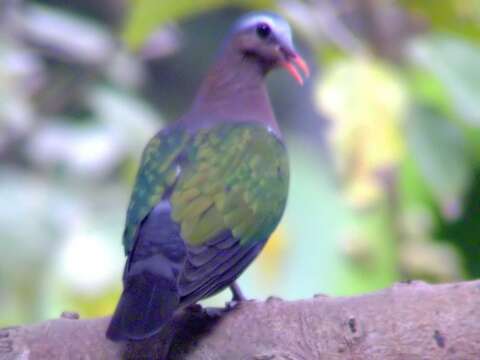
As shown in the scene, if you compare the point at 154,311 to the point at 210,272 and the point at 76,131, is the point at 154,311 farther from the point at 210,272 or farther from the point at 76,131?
the point at 76,131

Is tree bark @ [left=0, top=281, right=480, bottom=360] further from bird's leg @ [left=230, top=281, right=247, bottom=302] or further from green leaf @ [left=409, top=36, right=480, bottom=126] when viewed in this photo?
green leaf @ [left=409, top=36, right=480, bottom=126]

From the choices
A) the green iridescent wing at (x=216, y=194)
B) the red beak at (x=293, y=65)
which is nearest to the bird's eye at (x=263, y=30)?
the red beak at (x=293, y=65)

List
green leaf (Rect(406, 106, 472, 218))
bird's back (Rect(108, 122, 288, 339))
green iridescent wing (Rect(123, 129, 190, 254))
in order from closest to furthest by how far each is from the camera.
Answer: bird's back (Rect(108, 122, 288, 339)) → green iridescent wing (Rect(123, 129, 190, 254)) → green leaf (Rect(406, 106, 472, 218))

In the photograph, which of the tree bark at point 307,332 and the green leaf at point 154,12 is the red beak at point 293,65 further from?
the tree bark at point 307,332

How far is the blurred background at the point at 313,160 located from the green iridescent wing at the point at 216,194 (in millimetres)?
569

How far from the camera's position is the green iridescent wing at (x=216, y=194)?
3.14 meters

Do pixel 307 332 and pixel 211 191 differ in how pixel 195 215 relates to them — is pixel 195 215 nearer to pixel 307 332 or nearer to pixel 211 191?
pixel 211 191

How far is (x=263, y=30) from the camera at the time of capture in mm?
3789

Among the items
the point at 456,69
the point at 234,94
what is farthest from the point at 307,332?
the point at 456,69

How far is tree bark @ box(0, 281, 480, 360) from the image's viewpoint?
2725 millimetres

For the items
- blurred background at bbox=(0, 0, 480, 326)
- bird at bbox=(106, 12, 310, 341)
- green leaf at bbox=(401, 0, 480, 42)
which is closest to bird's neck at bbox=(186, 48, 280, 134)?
bird at bbox=(106, 12, 310, 341)

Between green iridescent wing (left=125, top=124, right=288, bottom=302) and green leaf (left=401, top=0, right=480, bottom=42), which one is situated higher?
green leaf (left=401, top=0, right=480, bottom=42)

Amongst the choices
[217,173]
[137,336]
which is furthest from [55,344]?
[217,173]

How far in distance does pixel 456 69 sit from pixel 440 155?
12.4 inches
